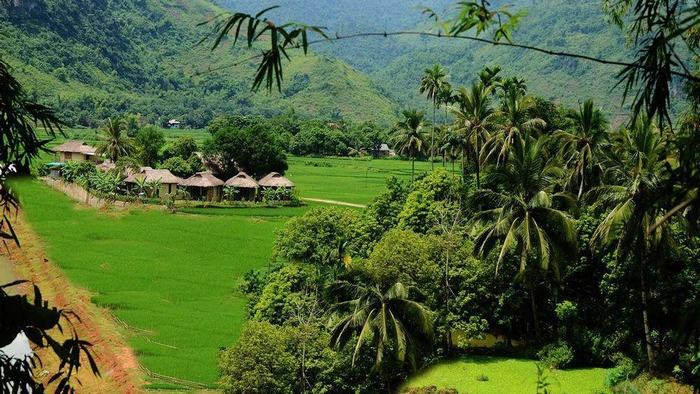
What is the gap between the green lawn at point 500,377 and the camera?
19.6m

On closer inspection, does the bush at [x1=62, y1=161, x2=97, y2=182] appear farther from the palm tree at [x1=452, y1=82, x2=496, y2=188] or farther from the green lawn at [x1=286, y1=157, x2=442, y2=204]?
the palm tree at [x1=452, y1=82, x2=496, y2=188]

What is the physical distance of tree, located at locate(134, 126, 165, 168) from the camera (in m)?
64.0

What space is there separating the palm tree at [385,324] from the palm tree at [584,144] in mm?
8999

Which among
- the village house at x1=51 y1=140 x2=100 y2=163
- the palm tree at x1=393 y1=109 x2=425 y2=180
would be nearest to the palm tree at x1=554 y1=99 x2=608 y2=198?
the palm tree at x1=393 y1=109 x2=425 y2=180

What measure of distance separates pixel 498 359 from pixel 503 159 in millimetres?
9186

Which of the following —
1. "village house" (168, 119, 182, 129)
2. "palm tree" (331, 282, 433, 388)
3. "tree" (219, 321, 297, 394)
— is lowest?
"tree" (219, 321, 297, 394)

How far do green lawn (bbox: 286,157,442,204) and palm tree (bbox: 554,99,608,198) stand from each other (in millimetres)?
28745

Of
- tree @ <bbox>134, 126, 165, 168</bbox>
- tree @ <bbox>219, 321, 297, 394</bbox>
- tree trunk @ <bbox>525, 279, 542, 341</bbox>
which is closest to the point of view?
tree @ <bbox>219, 321, 297, 394</bbox>

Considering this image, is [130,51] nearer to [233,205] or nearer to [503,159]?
[233,205]

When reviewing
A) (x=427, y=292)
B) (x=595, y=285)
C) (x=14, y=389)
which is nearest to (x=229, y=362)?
(x=427, y=292)

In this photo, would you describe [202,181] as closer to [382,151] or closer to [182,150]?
[182,150]

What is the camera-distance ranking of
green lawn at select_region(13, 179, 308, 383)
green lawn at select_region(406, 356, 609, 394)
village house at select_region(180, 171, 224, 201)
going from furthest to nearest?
village house at select_region(180, 171, 224, 201), green lawn at select_region(13, 179, 308, 383), green lawn at select_region(406, 356, 609, 394)

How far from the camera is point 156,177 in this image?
54969 millimetres

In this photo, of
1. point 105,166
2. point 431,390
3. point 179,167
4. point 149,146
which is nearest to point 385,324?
point 431,390
